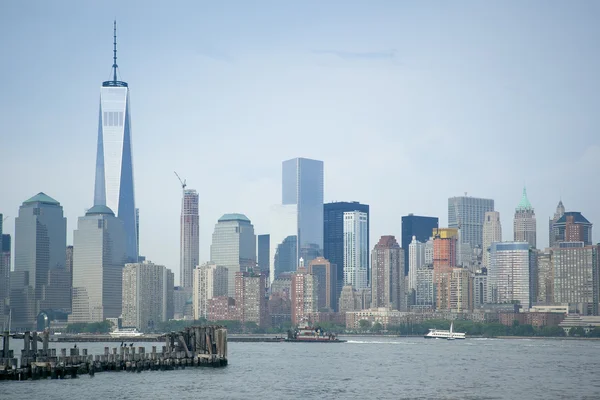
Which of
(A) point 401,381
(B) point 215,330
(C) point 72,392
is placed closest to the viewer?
(C) point 72,392

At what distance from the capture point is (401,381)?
127 metres

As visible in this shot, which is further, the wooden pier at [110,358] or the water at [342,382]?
the wooden pier at [110,358]

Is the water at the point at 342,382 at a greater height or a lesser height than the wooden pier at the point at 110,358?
lesser

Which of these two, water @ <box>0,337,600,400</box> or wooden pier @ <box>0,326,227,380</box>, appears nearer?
water @ <box>0,337,600,400</box>

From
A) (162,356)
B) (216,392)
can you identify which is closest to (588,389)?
(216,392)

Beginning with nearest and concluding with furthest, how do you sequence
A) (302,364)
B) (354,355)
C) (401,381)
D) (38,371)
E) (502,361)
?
1. (38,371)
2. (401,381)
3. (302,364)
4. (502,361)
5. (354,355)

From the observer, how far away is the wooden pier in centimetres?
11138

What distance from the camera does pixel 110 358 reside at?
411 ft

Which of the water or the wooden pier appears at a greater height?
the wooden pier

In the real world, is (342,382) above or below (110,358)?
below

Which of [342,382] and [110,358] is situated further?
[110,358]

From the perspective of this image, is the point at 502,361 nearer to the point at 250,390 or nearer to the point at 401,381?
the point at 401,381

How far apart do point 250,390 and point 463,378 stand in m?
29.9

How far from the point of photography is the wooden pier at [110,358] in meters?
111
